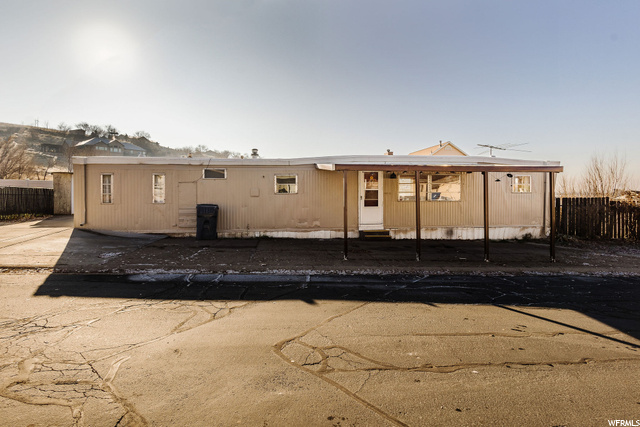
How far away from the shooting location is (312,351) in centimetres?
373

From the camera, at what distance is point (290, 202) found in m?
12.8

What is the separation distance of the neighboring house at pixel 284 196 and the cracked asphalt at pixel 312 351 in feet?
18.8

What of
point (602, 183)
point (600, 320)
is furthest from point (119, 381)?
point (602, 183)

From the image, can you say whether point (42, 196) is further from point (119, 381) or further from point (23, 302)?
point (119, 381)

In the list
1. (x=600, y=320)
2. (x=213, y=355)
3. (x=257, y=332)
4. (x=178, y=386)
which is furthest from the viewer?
(x=600, y=320)

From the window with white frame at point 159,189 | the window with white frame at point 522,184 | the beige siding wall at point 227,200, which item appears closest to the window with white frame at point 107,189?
the beige siding wall at point 227,200

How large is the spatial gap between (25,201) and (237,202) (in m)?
14.2

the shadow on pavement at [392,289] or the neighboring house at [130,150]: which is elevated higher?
the neighboring house at [130,150]

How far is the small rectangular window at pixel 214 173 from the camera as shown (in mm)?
12625

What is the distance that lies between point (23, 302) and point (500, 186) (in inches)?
571

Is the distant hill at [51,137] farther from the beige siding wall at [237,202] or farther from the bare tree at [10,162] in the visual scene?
the beige siding wall at [237,202]

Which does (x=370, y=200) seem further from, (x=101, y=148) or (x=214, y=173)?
(x=101, y=148)

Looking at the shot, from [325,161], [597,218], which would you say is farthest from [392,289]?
[597,218]

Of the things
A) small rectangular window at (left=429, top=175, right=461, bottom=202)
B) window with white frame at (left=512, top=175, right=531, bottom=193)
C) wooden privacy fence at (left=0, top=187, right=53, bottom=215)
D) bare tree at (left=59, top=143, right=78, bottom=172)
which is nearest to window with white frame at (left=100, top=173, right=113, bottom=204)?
wooden privacy fence at (left=0, top=187, right=53, bottom=215)
